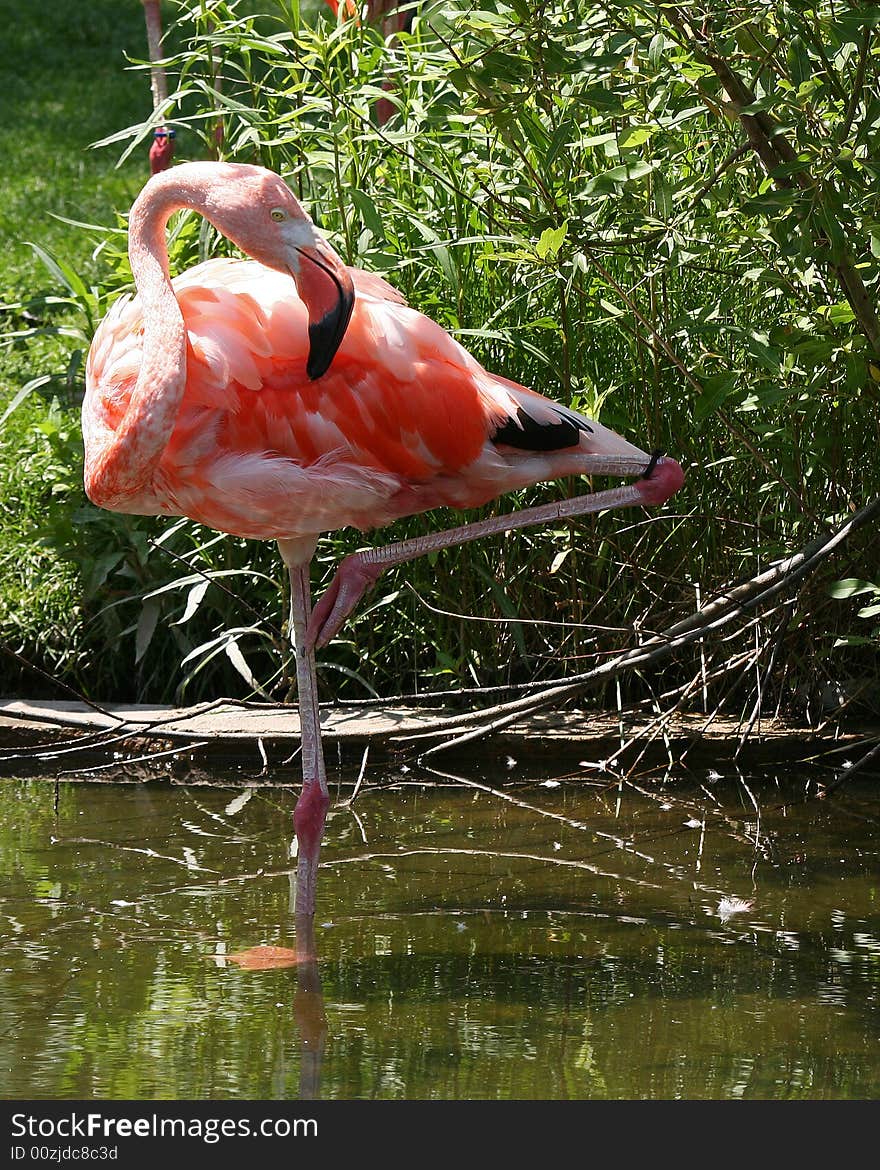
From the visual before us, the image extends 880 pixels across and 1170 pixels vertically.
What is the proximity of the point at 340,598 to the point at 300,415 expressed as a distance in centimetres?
41

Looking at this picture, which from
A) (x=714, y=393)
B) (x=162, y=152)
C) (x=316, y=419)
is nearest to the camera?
(x=316, y=419)

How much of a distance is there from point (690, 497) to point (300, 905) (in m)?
1.75

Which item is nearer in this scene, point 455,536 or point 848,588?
point 455,536

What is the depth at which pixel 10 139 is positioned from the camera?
10031mm

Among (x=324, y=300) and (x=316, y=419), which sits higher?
(x=324, y=300)

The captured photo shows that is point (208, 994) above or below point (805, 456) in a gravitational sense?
below

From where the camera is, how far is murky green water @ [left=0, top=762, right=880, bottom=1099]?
2.63m

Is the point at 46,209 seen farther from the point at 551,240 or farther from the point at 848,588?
the point at 848,588

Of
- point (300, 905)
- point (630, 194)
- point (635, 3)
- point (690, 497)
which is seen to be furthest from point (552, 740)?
point (635, 3)

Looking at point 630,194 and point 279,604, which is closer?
point 630,194

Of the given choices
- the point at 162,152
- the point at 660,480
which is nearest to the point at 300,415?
the point at 660,480

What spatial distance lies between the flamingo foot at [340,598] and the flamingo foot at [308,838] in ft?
1.09

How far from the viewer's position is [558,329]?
4441 mm
